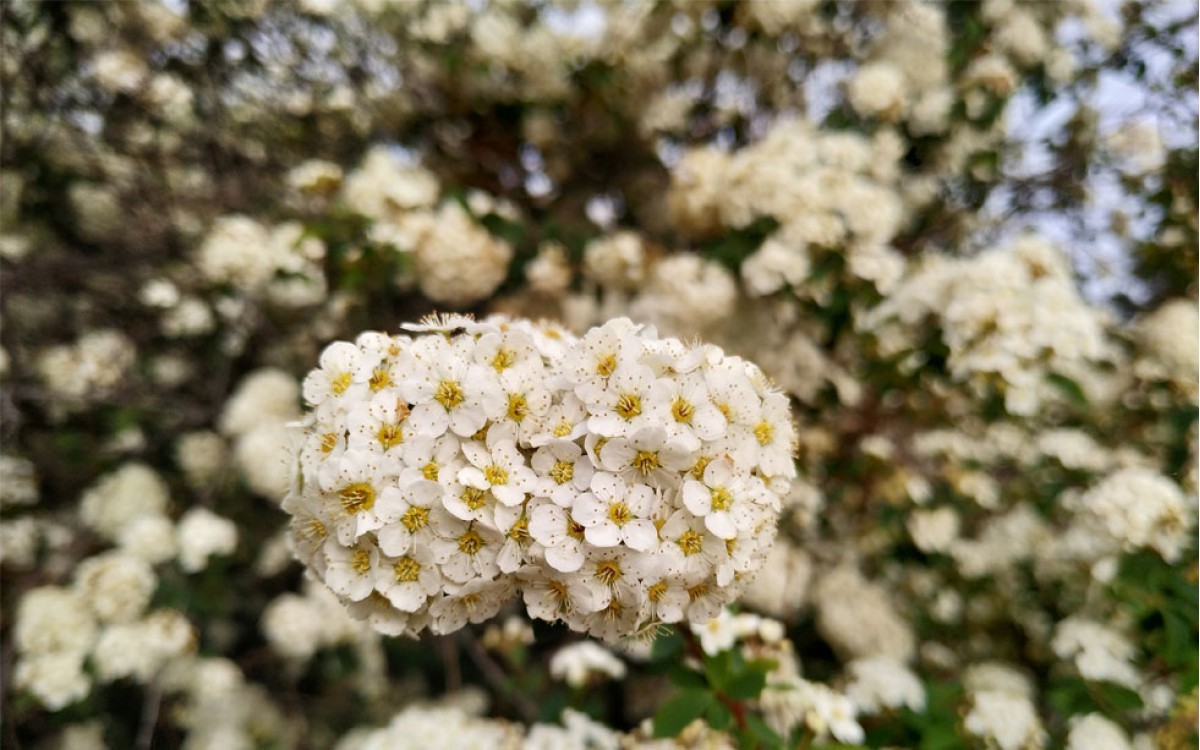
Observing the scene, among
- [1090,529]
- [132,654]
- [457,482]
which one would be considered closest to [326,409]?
[457,482]

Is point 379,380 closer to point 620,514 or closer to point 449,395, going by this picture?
point 449,395

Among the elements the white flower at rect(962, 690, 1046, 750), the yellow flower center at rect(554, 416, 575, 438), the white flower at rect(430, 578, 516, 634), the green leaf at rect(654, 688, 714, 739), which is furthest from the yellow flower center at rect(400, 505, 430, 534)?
the white flower at rect(962, 690, 1046, 750)

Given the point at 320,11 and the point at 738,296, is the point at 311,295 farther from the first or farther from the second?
the point at 738,296

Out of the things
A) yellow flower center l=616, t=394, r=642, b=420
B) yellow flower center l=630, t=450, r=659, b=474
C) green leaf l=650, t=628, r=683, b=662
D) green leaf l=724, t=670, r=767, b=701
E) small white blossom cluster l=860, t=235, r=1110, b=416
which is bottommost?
green leaf l=724, t=670, r=767, b=701

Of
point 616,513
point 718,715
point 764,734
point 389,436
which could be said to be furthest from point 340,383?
point 764,734

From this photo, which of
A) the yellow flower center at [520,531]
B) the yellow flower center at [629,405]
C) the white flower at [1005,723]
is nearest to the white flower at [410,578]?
the yellow flower center at [520,531]

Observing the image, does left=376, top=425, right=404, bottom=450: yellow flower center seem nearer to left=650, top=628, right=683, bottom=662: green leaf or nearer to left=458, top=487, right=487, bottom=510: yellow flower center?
left=458, top=487, right=487, bottom=510: yellow flower center
